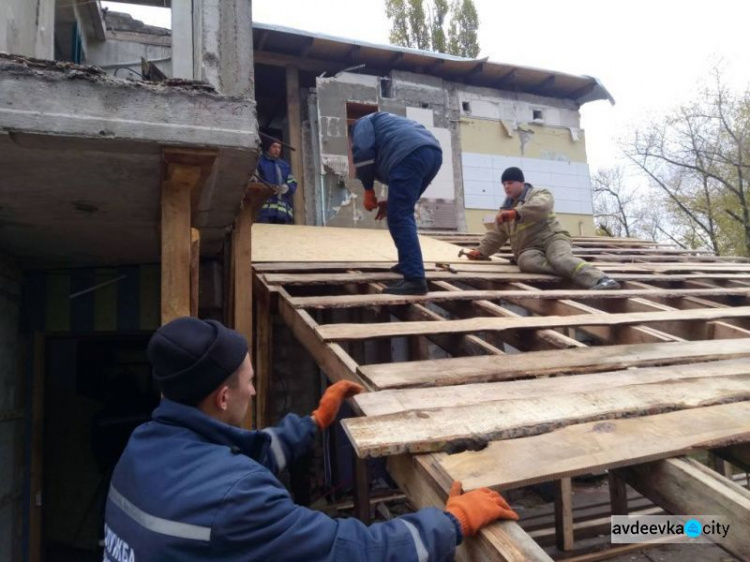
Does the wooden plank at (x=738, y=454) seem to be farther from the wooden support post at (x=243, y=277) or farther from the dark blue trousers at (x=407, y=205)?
the wooden support post at (x=243, y=277)

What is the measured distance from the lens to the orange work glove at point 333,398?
1895 millimetres

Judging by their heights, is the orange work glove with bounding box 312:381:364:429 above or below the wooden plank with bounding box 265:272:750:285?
below

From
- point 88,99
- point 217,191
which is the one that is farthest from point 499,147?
point 88,99

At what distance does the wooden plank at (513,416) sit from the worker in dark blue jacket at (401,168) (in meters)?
1.53

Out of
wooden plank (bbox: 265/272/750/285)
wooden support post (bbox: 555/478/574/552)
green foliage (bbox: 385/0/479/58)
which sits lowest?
wooden support post (bbox: 555/478/574/552)

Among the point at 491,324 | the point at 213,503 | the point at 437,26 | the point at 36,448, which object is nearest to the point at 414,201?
the point at 491,324

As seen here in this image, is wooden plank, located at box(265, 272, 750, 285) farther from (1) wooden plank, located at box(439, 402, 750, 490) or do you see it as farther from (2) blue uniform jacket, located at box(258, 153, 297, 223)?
(2) blue uniform jacket, located at box(258, 153, 297, 223)

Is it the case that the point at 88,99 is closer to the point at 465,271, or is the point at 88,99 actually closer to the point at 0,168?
the point at 0,168

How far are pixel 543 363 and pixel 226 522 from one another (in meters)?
1.43

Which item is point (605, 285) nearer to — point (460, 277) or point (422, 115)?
point (460, 277)

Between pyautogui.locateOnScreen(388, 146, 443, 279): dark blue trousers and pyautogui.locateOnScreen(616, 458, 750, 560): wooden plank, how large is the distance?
6.25 feet

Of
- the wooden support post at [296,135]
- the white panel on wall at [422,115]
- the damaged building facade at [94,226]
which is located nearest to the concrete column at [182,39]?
the damaged building facade at [94,226]

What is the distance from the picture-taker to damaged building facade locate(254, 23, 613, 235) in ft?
27.5

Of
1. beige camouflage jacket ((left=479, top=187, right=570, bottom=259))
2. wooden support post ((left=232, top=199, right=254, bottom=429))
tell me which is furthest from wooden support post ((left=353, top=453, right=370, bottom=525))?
beige camouflage jacket ((left=479, top=187, right=570, bottom=259))
